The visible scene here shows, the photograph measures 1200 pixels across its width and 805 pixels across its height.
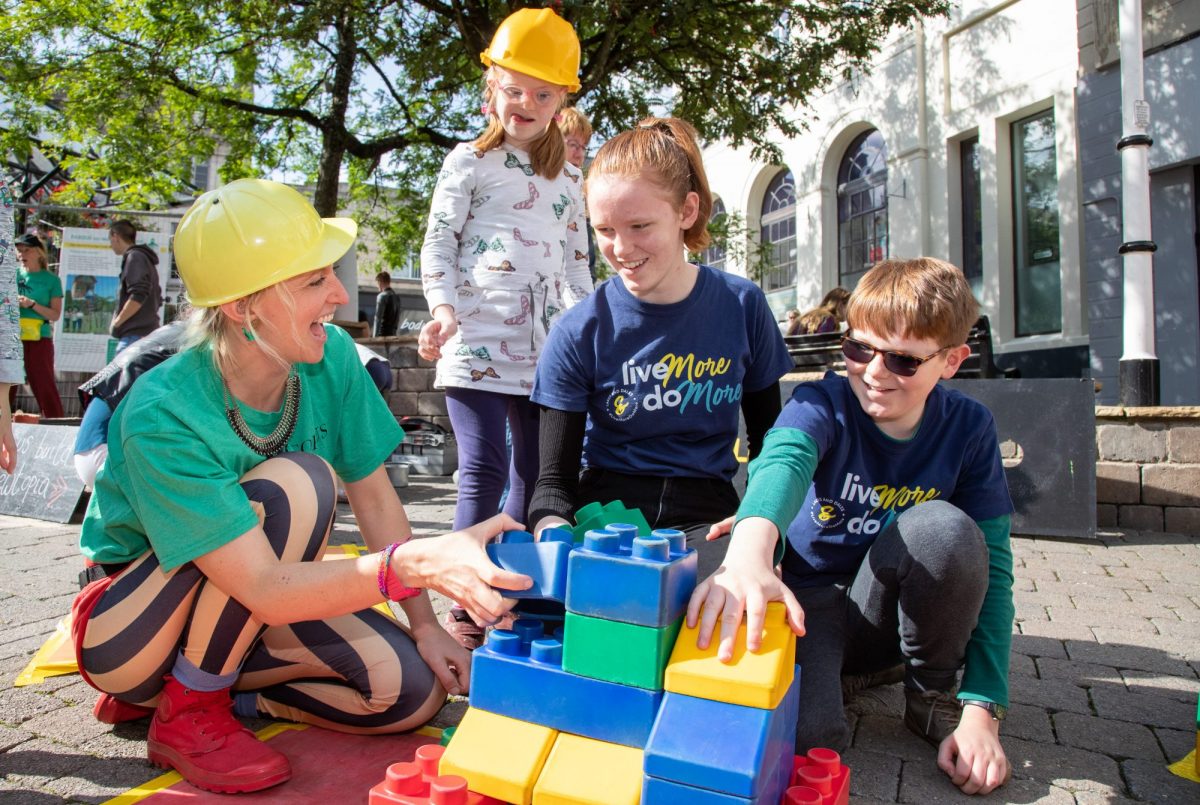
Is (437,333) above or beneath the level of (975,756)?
above

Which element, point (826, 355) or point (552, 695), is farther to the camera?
point (826, 355)

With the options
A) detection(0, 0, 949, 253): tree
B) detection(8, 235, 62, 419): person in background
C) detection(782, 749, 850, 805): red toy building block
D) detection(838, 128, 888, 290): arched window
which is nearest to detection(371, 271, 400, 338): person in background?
detection(0, 0, 949, 253): tree

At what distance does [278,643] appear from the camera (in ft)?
6.70

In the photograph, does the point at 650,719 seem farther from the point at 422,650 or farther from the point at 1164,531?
the point at 1164,531

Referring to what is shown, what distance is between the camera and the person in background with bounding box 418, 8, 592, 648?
2.79 meters

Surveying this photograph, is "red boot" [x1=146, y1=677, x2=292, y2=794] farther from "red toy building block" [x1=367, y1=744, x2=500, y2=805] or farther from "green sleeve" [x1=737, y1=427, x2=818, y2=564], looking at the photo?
"green sleeve" [x1=737, y1=427, x2=818, y2=564]

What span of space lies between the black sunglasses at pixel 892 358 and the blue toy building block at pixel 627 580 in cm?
89

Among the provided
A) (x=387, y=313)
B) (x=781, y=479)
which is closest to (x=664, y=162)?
(x=781, y=479)

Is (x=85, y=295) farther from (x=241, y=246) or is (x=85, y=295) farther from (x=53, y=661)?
(x=241, y=246)

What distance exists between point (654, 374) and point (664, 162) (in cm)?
53

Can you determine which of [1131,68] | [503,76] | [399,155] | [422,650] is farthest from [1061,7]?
[422,650]

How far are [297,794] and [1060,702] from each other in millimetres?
1928

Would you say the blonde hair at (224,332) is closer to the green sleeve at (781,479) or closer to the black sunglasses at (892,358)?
the green sleeve at (781,479)

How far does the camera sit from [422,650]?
2.11 meters
